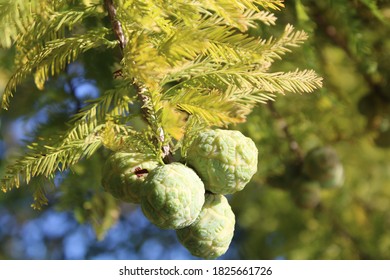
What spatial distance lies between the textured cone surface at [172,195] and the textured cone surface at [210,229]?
2.6 inches

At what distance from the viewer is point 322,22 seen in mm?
1995

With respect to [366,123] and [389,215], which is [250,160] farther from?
[389,215]

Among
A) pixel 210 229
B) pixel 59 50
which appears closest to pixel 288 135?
pixel 210 229

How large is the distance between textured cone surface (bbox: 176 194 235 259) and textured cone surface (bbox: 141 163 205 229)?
0.22 feet

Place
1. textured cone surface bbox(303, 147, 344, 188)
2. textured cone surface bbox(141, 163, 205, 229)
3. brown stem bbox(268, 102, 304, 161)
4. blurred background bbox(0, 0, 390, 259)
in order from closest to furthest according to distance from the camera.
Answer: textured cone surface bbox(141, 163, 205, 229)
blurred background bbox(0, 0, 390, 259)
brown stem bbox(268, 102, 304, 161)
textured cone surface bbox(303, 147, 344, 188)

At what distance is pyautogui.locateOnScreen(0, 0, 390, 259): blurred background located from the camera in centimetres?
164

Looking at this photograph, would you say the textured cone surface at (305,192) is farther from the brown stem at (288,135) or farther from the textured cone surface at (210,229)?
the textured cone surface at (210,229)

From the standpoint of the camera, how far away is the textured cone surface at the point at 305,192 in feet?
7.30

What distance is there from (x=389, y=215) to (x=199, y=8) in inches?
82.6

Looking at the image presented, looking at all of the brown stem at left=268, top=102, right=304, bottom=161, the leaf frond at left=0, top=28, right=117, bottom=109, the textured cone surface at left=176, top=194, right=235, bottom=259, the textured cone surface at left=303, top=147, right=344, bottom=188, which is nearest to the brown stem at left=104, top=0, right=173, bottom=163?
the leaf frond at left=0, top=28, right=117, bottom=109

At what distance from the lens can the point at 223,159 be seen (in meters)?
0.98

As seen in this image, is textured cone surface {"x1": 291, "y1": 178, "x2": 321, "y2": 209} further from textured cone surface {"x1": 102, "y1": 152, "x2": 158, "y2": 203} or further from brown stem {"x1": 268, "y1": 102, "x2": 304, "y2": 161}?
textured cone surface {"x1": 102, "y1": 152, "x2": 158, "y2": 203}

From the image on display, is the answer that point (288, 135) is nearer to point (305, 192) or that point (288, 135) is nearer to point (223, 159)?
point (305, 192)
